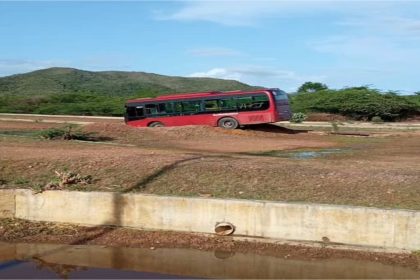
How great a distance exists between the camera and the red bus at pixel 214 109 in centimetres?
2756

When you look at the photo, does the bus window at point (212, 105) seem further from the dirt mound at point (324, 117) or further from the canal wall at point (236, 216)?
the dirt mound at point (324, 117)

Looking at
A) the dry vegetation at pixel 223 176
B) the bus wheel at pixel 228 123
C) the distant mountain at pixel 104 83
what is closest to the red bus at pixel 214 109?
the bus wheel at pixel 228 123

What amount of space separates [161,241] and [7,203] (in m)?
2.95

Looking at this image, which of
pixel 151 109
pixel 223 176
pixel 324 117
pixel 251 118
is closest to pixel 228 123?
pixel 251 118

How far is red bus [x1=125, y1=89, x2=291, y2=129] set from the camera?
27562 mm

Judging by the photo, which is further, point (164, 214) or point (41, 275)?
point (164, 214)

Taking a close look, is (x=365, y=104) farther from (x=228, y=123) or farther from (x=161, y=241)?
(x=161, y=241)

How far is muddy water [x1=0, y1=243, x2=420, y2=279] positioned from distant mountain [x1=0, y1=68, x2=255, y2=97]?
91.2 meters

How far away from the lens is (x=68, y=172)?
11.0 meters

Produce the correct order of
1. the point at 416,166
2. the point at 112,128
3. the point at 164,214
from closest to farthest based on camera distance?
the point at 164,214, the point at 416,166, the point at 112,128

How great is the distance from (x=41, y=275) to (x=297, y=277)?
314 cm

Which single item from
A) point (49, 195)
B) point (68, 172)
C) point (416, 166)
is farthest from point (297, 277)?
point (416, 166)

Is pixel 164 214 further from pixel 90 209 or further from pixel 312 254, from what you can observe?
pixel 312 254

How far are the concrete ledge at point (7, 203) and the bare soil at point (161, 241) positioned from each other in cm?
19
